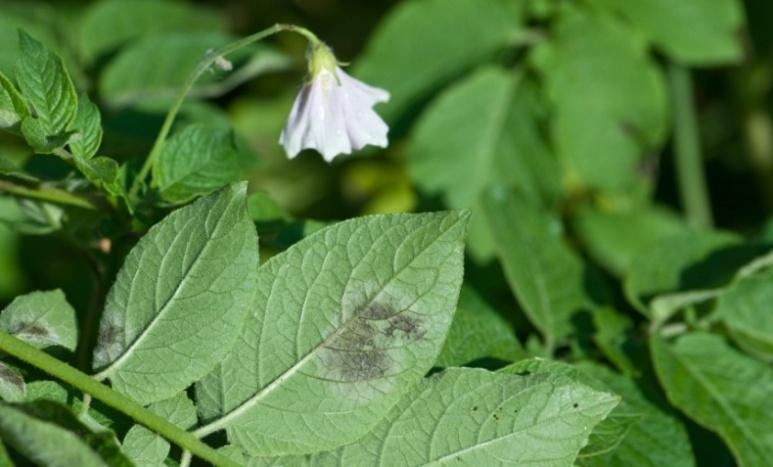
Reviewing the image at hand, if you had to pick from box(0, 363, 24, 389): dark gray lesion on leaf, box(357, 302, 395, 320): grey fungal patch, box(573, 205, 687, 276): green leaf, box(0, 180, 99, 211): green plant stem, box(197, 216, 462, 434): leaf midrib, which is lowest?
box(573, 205, 687, 276): green leaf

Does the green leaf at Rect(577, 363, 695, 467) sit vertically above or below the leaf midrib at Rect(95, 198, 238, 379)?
below

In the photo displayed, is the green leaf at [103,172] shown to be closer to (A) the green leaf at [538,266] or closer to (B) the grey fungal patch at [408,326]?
(B) the grey fungal patch at [408,326]

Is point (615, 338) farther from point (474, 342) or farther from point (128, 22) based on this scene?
point (128, 22)

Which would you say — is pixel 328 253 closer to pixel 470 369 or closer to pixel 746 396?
pixel 470 369

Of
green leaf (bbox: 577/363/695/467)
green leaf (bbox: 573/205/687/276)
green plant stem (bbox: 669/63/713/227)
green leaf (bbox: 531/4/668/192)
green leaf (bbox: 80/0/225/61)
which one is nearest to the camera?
green leaf (bbox: 577/363/695/467)

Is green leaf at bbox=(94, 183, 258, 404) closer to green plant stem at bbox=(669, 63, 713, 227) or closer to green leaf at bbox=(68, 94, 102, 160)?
green leaf at bbox=(68, 94, 102, 160)

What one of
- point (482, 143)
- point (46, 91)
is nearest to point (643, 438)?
point (46, 91)

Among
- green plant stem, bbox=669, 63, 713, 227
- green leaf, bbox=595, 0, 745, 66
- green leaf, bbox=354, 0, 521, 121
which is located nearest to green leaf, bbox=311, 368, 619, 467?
green leaf, bbox=354, 0, 521, 121
